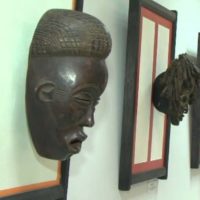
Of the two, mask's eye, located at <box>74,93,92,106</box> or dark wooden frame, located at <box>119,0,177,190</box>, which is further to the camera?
dark wooden frame, located at <box>119,0,177,190</box>

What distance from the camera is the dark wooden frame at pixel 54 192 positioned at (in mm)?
769

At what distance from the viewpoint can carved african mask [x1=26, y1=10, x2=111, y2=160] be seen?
0.75 meters

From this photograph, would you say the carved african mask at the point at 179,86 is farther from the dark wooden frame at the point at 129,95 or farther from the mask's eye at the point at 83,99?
the mask's eye at the point at 83,99

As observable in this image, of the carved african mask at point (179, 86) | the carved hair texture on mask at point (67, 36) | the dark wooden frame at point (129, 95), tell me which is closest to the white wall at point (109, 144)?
the dark wooden frame at point (129, 95)

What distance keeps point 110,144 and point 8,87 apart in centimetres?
43

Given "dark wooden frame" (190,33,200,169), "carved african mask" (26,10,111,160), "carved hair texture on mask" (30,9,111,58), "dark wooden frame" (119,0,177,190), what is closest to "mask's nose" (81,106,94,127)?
"carved african mask" (26,10,111,160)

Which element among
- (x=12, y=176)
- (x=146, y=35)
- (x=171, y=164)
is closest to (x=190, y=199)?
(x=171, y=164)

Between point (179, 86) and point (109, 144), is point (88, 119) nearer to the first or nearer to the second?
point (109, 144)

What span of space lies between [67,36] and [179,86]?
497 millimetres

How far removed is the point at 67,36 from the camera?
745mm

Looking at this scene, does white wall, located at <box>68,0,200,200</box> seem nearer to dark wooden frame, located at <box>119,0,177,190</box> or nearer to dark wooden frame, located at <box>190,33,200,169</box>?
dark wooden frame, located at <box>119,0,177,190</box>

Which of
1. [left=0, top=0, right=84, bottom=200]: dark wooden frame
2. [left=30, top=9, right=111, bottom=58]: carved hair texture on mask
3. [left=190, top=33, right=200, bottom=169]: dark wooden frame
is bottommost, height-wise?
[left=0, top=0, right=84, bottom=200]: dark wooden frame

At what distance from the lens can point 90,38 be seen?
0.75 m

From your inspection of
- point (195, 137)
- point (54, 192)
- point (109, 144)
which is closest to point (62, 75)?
point (54, 192)
